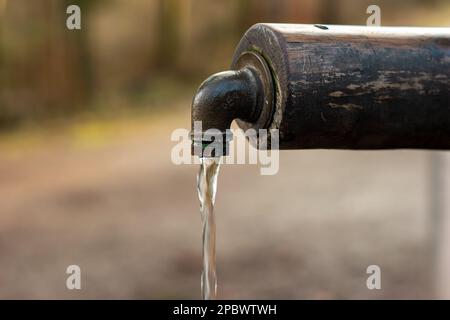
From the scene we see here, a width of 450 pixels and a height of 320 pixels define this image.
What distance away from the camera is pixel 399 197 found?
878cm

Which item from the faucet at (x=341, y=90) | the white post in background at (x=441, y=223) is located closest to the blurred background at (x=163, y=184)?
the white post in background at (x=441, y=223)

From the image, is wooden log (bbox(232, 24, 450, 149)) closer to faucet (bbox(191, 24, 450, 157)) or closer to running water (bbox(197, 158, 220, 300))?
faucet (bbox(191, 24, 450, 157))

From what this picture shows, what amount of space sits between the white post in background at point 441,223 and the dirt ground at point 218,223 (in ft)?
2.84

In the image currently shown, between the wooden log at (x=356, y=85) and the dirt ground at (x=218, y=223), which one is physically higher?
the dirt ground at (x=218, y=223)

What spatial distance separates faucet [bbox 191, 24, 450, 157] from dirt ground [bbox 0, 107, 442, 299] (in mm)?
3833

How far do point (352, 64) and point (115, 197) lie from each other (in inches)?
287

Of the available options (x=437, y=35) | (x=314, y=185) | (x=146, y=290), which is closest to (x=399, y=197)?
(x=314, y=185)

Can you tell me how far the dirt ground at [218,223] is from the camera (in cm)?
646

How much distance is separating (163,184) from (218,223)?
1491 millimetres

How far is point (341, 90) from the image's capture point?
1714 millimetres

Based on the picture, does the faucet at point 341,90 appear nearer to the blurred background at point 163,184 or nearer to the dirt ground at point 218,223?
the blurred background at point 163,184

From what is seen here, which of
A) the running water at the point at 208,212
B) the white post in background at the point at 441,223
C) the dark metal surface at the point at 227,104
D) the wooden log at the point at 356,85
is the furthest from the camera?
the white post in background at the point at 441,223

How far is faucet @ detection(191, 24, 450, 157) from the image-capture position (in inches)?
67.6
